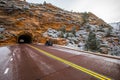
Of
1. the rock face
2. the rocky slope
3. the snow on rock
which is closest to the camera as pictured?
the rocky slope

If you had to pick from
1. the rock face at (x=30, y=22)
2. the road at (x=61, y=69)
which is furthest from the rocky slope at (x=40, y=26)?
the road at (x=61, y=69)

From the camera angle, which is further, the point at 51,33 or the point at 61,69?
the point at 51,33

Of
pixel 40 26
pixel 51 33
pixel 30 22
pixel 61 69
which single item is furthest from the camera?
pixel 40 26

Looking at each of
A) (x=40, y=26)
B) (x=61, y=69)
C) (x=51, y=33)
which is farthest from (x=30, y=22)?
(x=61, y=69)

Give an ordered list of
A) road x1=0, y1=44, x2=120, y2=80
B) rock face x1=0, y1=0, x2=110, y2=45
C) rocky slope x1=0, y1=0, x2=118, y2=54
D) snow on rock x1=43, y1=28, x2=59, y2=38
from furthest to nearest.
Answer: snow on rock x1=43, y1=28, x2=59, y2=38 → rock face x1=0, y1=0, x2=110, y2=45 → rocky slope x1=0, y1=0, x2=118, y2=54 → road x1=0, y1=44, x2=120, y2=80

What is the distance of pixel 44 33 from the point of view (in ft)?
136

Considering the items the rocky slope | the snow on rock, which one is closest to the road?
the rocky slope

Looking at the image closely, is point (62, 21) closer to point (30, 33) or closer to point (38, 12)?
point (38, 12)

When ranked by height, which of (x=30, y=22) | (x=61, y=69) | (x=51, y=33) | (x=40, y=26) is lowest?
(x=61, y=69)

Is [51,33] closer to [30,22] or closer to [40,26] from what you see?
[40,26]

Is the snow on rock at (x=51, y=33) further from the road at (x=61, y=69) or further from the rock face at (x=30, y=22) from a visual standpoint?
the road at (x=61, y=69)

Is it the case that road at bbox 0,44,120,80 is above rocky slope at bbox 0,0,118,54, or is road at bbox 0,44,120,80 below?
below

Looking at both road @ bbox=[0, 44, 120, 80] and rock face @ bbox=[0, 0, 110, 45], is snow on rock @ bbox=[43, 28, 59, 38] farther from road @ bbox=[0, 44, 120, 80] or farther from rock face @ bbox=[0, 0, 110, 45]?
road @ bbox=[0, 44, 120, 80]

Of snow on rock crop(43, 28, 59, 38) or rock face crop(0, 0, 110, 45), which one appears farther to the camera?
snow on rock crop(43, 28, 59, 38)
